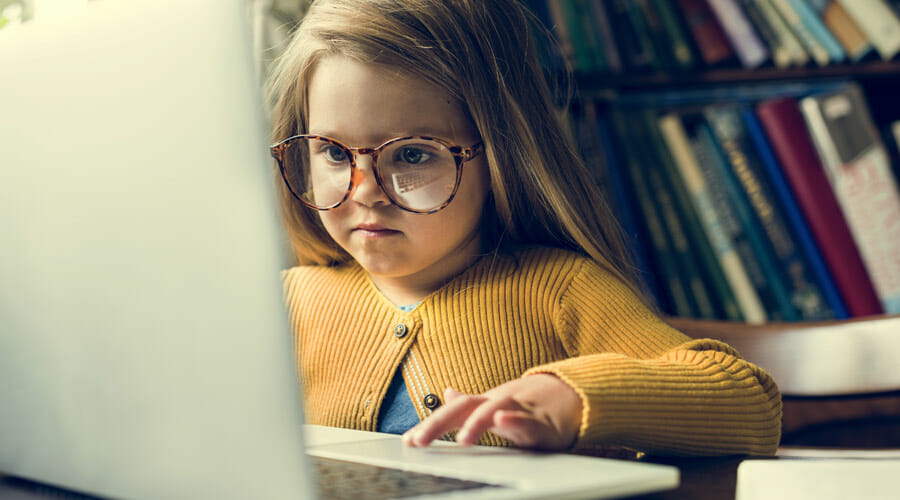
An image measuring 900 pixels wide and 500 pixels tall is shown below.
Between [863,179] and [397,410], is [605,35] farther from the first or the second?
[397,410]

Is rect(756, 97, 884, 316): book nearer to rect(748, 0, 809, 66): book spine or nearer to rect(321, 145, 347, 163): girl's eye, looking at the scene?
rect(748, 0, 809, 66): book spine

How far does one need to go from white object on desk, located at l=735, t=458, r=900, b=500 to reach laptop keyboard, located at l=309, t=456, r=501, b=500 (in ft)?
0.60

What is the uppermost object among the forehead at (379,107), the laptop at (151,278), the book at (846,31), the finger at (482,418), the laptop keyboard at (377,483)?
the book at (846,31)

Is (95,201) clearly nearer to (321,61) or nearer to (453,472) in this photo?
(453,472)

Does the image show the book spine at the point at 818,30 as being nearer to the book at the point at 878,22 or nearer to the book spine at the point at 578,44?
the book at the point at 878,22

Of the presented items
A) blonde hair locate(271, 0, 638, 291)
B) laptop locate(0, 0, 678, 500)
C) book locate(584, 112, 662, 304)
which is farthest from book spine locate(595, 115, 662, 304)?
laptop locate(0, 0, 678, 500)

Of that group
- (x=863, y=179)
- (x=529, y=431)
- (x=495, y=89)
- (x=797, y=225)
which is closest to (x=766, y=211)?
(x=797, y=225)

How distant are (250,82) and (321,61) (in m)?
0.43

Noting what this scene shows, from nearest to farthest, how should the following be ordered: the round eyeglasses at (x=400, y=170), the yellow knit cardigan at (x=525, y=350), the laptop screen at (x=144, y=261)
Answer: the laptop screen at (x=144, y=261)
the yellow knit cardigan at (x=525, y=350)
the round eyeglasses at (x=400, y=170)

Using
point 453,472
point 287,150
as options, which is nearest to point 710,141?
point 287,150

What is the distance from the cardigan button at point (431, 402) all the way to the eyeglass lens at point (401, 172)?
164 mm

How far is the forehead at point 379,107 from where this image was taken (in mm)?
686

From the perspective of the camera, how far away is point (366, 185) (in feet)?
2.25

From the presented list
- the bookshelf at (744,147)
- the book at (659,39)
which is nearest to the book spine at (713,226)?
the bookshelf at (744,147)
